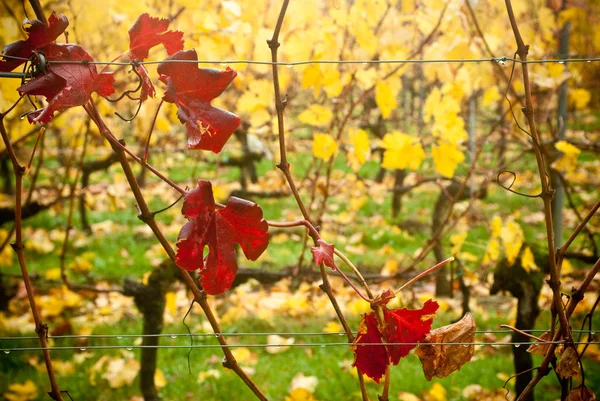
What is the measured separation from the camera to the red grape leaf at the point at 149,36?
804 mm

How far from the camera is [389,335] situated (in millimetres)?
840

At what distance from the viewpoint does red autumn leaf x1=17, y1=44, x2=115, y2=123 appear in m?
0.67

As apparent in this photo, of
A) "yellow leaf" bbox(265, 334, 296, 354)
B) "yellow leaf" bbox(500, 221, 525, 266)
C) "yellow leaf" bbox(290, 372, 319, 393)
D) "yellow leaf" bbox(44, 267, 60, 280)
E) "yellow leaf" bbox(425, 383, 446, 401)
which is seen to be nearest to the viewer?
"yellow leaf" bbox(500, 221, 525, 266)

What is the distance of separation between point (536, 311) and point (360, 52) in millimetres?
1516

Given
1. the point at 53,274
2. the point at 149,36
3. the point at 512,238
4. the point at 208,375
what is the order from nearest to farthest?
the point at 149,36 → the point at 512,238 → the point at 208,375 → the point at 53,274

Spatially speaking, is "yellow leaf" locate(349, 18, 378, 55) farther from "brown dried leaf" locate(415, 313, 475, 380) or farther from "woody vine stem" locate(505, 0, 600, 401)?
"brown dried leaf" locate(415, 313, 475, 380)

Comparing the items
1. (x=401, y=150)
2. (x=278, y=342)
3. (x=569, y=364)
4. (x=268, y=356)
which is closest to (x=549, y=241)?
(x=569, y=364)

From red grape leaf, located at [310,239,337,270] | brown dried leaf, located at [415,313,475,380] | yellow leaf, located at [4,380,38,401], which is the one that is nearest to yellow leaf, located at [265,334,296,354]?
yellow leaf, located at [4,380,38,401]

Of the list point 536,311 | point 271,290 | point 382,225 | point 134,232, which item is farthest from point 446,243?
point 134,232

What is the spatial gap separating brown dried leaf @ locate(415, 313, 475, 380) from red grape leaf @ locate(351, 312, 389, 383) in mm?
65

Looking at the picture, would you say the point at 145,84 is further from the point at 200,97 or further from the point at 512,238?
the point at 512,238

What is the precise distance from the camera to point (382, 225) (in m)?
5.39

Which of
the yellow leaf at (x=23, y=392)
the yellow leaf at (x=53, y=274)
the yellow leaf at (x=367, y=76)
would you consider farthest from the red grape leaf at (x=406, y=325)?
the yellow leaf at (x=53, y=274)

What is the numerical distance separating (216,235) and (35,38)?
0.39 metres
